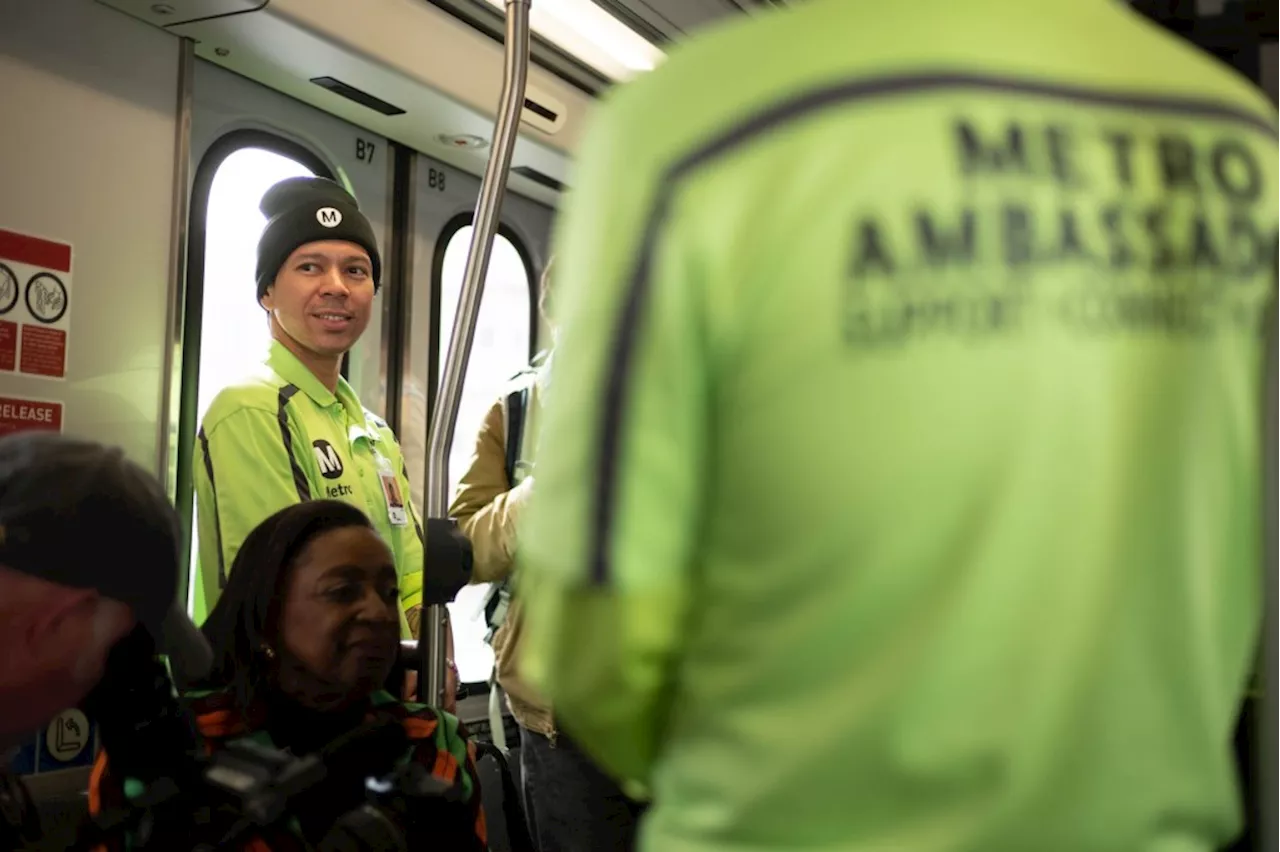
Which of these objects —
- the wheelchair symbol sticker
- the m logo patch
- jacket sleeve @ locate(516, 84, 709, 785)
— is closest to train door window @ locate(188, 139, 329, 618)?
the m logo patch

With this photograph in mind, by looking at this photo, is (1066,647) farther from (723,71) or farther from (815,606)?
(723,71)

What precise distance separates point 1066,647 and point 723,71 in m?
0.47

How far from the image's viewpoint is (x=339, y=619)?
5.77 ft

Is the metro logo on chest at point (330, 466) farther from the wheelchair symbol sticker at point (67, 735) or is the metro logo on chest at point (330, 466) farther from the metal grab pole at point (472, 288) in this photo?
the wheelchair symbol sticker at point (67, 735)

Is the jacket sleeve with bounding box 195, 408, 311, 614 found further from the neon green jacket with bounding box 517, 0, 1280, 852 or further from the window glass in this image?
the neon green jacket with bounding box 517, 0, 1280, 852

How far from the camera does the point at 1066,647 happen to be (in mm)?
753

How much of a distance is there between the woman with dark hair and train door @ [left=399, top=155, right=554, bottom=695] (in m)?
0.51

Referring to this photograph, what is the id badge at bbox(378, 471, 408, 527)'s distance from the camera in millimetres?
1951

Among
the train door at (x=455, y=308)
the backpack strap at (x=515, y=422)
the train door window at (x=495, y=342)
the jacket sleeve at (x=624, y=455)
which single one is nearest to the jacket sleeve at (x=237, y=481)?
the backpack strap at (x=515, y=422)

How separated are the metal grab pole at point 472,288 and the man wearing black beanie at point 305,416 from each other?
0.30 feet

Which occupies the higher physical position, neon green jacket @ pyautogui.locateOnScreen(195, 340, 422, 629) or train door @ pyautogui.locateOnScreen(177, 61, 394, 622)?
train door @ pyautogui.locateOnScreen(177, 61, 394, 622)

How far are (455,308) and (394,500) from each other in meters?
0.67

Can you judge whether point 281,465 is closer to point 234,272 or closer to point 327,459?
point 327,459

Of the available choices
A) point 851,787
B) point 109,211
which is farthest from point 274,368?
point 851,787
